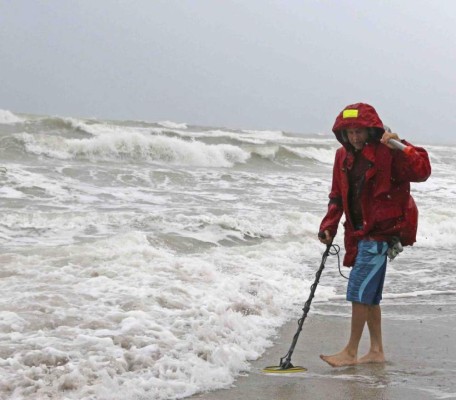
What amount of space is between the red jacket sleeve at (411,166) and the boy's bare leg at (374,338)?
0.96 m

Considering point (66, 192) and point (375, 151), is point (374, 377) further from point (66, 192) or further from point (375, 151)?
point (66, 192)

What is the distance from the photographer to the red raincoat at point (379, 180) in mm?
4152

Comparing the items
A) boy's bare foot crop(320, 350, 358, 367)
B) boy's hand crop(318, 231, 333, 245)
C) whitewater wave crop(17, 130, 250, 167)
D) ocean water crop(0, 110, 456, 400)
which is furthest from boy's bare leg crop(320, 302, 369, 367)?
whitewater wave crop(17, 130, 250, 167)

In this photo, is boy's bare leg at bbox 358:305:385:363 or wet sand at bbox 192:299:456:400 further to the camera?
boy's bare leg at bbox 358:305:385:363

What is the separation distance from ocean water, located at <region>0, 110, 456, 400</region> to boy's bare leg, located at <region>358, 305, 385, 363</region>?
78 cm

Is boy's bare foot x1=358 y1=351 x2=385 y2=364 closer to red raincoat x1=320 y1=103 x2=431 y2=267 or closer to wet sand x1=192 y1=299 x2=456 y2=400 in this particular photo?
wet sand x1=192 y1=299 x2=456 y2=400

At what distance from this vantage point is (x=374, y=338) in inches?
179

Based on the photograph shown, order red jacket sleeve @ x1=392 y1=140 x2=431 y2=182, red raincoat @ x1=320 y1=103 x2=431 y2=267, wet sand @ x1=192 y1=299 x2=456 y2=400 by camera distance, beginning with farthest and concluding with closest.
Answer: red raincoat @ x1=320 y1=103 x2=431 y2=267 → red jacket sleeve @ x1=392 y1=140 x2=431 y2=182 → wet sand @ x1=192 y1=299 x2=456 y2=400

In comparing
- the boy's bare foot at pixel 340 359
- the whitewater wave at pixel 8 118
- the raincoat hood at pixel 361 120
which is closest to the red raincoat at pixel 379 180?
the raincoat hood at pixel 361 120

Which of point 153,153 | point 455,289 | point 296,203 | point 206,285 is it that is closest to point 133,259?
point 206,285

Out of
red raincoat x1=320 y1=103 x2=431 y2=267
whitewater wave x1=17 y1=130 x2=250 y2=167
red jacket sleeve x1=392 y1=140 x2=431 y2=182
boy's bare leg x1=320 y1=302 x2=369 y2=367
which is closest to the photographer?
red jacket sleeve x1=392 y1=140 x2=431 y2=182

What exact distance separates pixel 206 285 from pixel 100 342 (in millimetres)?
1910

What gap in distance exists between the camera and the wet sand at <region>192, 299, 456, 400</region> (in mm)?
3861

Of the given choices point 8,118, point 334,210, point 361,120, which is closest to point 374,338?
point 334,210
